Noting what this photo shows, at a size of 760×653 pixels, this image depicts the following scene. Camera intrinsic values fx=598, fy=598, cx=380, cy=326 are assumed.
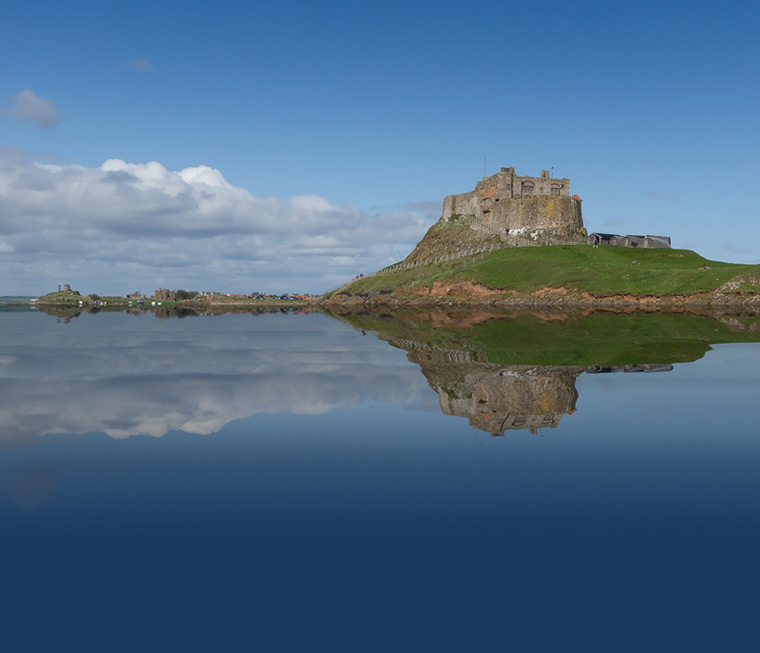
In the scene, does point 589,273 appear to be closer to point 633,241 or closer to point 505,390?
point 633,241

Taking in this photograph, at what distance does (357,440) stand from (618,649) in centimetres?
968

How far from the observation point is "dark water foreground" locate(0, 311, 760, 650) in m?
7.12

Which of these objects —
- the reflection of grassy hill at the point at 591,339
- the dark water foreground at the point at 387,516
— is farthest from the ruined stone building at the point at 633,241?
the dark water foreground at the point at 387,516

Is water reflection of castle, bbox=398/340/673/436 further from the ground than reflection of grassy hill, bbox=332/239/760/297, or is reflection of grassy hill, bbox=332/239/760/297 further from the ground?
reflection of grassy hill, bbox=332/239/760/297

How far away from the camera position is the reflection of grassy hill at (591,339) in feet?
104

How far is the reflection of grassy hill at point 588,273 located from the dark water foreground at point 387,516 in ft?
207

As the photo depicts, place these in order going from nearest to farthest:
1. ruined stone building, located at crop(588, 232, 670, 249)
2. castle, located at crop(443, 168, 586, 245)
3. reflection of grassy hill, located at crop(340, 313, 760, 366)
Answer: reflection of grassy hill, located at crop(340, 313, 760, 366) < ruined stone building, located at crop(588, 232, 670, 249) < castle, located at crop(443, 168, 586, 245)

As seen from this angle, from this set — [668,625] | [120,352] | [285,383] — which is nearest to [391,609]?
[668,625]

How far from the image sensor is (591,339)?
133ft

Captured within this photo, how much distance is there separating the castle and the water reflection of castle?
114539 millimetres

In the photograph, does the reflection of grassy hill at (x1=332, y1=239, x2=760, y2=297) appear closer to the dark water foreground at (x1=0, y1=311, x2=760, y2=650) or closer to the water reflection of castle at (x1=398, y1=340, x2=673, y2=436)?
the water reflection of castle at (x1=398, y1=340, x2=673, y2=436)

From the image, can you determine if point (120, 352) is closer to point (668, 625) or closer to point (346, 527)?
point (346, 527)

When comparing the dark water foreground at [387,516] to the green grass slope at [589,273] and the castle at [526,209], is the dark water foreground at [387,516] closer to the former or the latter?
the green grass slope at [589,273]

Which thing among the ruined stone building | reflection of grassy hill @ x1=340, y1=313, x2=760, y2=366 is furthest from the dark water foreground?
the ruined stone building
